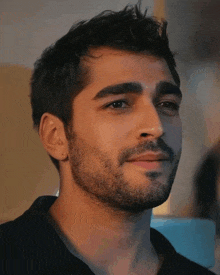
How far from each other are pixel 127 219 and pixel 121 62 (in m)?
0.48

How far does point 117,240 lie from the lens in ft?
3.49

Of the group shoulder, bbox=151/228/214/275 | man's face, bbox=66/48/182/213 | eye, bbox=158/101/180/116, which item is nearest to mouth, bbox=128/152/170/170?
man's face, bbox=66/48/182/213

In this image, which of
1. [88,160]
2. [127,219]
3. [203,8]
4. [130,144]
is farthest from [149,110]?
[203,8]

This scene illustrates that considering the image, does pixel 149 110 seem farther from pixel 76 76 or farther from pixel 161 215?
pixel 161 215

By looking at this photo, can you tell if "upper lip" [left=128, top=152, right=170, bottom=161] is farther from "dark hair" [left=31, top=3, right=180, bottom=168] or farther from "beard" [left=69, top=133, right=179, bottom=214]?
"dark hair" [left=31, top=3, right=180, bottom=168]

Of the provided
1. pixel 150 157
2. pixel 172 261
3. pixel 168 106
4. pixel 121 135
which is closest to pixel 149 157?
pixel 150 157

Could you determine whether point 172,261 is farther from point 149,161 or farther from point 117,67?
point 117,67

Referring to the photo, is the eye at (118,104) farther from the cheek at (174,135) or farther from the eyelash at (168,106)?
the cheek at (174,135)

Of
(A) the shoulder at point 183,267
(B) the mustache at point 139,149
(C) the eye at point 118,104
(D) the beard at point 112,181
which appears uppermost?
(C) the eye at point 118,104

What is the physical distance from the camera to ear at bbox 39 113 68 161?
1052 millimetres

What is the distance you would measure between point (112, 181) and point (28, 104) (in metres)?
0.36

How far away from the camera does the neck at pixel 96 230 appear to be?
3.39 ft

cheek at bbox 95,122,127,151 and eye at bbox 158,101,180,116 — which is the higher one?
eye at bbox 158,101,180,116

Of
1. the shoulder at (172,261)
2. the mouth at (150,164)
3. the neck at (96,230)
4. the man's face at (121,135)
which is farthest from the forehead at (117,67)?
the shoulder at (172,261)
